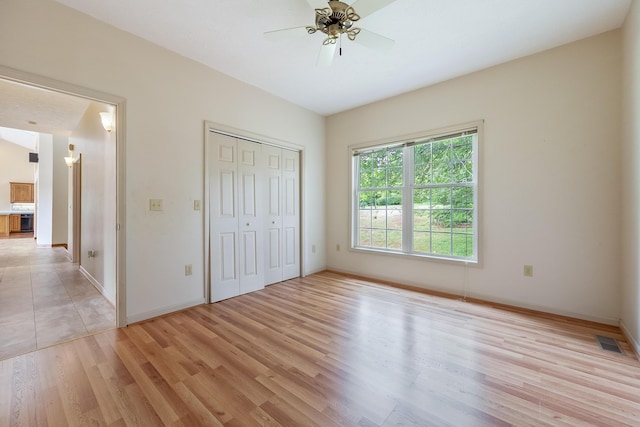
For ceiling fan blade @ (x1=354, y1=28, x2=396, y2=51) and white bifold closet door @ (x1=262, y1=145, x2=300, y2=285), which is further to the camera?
white bifold closet door @ (x1=262, y1=145, x2=300, y2=285)

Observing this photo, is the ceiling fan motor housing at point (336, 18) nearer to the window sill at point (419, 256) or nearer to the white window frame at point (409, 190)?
the white window frame at point (409, 190)

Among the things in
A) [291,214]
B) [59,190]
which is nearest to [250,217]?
[291,214]

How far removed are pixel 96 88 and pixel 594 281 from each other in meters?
4.97

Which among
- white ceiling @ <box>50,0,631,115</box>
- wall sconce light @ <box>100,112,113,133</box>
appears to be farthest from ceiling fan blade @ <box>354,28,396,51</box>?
wall sconce light @ <box>100,112,113,133</box>

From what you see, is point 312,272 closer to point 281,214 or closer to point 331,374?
point 281,214

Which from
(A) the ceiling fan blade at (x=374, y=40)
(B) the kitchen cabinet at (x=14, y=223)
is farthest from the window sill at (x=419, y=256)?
(B) the kitchen cabinet at (x=14, y=223)

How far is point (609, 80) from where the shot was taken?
2457 mm

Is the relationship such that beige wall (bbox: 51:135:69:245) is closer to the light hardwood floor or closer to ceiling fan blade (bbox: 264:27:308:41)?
the light hardwood floor

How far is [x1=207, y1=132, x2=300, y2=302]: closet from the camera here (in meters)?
3.21

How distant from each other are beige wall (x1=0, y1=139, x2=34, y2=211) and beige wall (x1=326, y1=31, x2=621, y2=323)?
46.5ft

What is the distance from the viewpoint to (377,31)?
2445 millimetres

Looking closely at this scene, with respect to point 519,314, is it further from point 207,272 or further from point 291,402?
point 207,272

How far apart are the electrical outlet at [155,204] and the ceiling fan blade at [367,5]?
247 centimetres

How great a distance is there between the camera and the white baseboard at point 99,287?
300 cm
